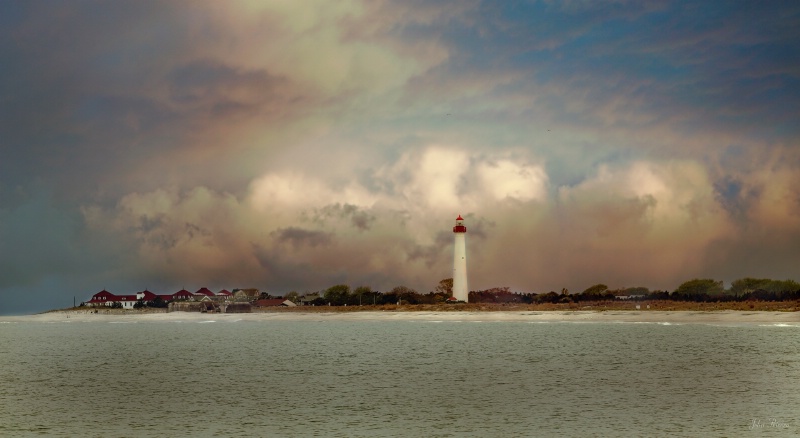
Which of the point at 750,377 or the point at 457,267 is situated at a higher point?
the point at 457,267

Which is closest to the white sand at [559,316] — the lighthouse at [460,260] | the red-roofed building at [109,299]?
the lighthouse at [460,260]

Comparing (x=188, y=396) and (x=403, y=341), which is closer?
(x=188, y=396)

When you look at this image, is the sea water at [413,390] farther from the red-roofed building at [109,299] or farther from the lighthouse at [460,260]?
the red-roofed building at [109,299]

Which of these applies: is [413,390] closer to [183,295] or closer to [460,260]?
[460,260]

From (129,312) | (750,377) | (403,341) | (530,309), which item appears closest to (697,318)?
(530,309)

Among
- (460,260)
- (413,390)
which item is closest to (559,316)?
(460,260)

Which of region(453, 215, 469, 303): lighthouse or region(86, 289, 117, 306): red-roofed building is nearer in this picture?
region(453, 215, 469, 303): lighthouse

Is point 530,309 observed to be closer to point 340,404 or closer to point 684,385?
point 684,385

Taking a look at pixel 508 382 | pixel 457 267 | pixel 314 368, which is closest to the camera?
pixel 508 382

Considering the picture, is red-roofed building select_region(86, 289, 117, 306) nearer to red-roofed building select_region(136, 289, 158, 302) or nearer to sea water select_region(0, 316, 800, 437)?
red-roofed building select_region(136, 289, 158, 302)

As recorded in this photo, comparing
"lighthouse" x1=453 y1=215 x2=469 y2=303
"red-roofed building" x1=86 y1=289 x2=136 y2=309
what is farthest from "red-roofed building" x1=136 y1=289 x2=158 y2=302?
"lighthouse" x1=453 y1=215 x2=469 y2=303

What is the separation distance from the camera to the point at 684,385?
1480 inches

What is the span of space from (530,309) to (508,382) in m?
88.3

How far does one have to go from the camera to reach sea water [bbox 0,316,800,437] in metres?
27.4
